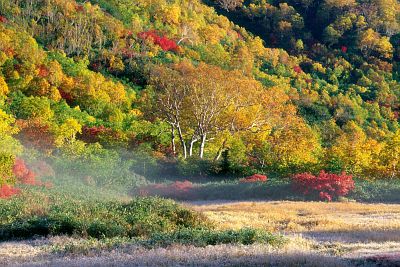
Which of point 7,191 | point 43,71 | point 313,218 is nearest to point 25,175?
point 7,191

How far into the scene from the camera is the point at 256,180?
1296 inches

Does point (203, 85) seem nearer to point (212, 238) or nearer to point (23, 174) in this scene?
point (23, 174)

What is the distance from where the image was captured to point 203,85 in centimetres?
4009

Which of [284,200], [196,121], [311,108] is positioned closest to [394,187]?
[284,200]

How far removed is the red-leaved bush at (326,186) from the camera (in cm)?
2781

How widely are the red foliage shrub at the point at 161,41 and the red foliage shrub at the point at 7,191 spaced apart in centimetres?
5429

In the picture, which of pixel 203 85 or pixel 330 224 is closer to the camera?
pixel 330 224

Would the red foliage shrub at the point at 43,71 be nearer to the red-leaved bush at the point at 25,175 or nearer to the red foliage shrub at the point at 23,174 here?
the red-leaved bush at the point at 25,175

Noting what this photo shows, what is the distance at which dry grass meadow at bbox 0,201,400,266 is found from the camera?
9.30m

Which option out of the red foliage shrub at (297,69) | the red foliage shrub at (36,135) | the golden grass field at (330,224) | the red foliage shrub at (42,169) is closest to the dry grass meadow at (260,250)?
the golden grass field at (330,224)

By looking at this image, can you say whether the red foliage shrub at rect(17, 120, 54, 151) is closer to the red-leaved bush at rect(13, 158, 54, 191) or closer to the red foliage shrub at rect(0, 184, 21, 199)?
the red-leaved bush at rect(13, 158, 54, 191)

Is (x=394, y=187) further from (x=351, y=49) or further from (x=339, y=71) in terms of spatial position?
(x=351, y=49)

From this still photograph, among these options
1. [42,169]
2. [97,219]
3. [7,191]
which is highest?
[42,169]

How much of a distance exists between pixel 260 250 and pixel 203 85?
98.8ft
